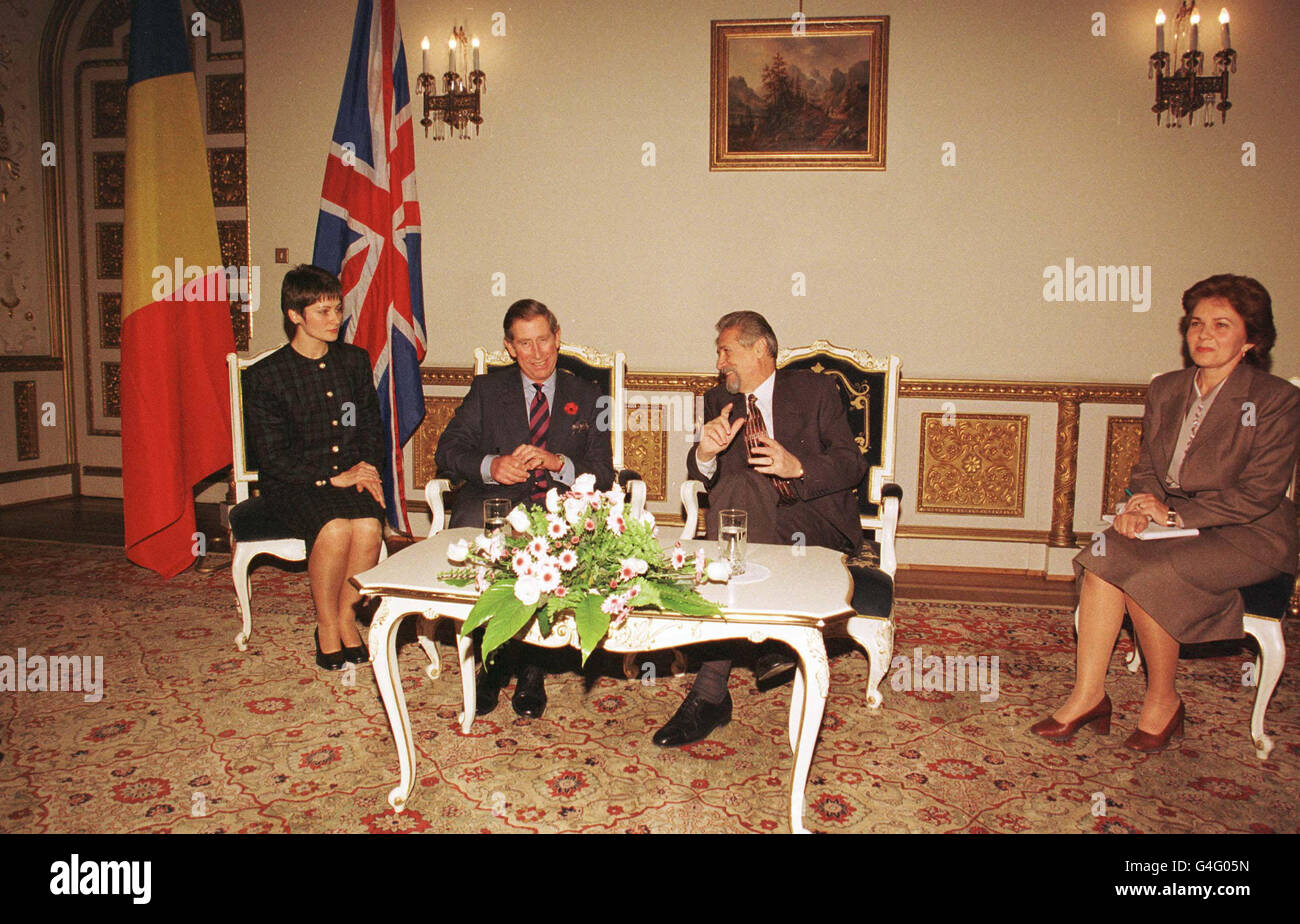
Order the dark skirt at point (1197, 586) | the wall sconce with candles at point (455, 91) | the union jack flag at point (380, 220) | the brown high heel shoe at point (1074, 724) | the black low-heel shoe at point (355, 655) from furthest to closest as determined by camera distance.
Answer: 1. the wall sconce with candles at point (455, 91)
2. the union jack flag at point (380, 220)
3. the black low-heel shoe at point (355, 655)
4. the brown high heel shoe at point (1074, 724)
5. the dark skirt at point (1197, 586)

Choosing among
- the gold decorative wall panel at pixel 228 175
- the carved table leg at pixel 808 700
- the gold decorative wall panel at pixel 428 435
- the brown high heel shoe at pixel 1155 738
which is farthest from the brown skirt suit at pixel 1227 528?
the gold decorative wall panel at pixel 228 175

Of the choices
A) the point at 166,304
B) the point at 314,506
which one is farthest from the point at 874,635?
the point at 166,304

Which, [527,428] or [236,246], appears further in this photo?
[236,246]

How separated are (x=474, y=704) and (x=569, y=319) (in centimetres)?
284

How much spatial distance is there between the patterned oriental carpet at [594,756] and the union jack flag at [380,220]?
1.60 metres

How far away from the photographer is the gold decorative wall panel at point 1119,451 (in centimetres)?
462

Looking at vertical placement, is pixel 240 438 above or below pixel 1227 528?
above

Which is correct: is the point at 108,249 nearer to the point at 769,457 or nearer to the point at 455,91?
the point at 455,91

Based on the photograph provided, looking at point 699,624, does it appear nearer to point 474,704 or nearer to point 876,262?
point 474,704

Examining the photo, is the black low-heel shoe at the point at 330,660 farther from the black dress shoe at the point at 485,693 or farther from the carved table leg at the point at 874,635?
the carved table leg at the point at 874,635

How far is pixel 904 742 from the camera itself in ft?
8.86

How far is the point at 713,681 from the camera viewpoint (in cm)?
272

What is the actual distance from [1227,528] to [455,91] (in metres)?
4.35
